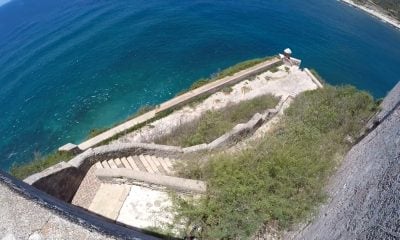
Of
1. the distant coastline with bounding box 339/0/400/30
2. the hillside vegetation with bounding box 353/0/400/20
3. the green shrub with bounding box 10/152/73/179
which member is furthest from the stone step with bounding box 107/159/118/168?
the hillside vegetation with bounding box 353/0/400/20

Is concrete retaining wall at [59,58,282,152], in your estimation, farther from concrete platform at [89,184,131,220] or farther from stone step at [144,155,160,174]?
concrete platform at [89,184,131,220]

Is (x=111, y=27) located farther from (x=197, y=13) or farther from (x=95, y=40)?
(x=197, y=13)

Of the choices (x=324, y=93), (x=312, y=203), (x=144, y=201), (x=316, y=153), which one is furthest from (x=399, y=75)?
(x=144, y=201)

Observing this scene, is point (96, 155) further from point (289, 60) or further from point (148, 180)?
point (289, 60)

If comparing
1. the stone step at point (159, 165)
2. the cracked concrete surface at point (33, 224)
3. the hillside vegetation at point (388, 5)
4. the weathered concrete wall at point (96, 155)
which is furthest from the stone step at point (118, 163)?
the hillside vegetation at point (388, 5)

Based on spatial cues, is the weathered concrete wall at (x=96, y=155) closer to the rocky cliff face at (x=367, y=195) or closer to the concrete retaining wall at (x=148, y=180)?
the concrete retaining wall at (x=148, y=180)

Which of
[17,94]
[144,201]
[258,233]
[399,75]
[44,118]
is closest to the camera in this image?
[258,233]
